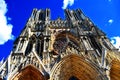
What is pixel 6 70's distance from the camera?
1577 cm

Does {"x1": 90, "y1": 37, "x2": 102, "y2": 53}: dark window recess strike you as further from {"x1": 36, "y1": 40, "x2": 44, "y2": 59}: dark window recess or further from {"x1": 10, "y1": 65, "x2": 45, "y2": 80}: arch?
{"x1": 10, "y1": 65, "x2": 45, "y2": 80}: arch

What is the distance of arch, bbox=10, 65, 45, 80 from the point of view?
1544 cm

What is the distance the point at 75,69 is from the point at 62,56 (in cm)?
145

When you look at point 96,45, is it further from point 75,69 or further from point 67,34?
point 75,69

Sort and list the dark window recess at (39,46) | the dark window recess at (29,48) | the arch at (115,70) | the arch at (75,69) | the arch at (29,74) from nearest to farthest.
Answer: the arch at (29,74), the arch at (75,69), the arch at (115,70), the dark window recess at (29,48), the dark window recess at (39,46)

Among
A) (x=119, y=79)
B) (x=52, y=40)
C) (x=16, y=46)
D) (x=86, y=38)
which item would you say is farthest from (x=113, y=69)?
(x=16, y=46)

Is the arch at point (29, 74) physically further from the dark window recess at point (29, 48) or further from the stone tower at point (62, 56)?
the dark window recess at point (29, 48)

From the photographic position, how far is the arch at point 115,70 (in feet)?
55.8

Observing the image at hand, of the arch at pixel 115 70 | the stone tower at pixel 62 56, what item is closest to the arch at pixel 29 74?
the stone tower at pixel 62 56

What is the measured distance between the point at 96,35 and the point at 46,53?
5.72 metres

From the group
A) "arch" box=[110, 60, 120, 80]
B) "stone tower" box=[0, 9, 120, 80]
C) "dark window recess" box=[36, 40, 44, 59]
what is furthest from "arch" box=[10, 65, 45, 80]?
"arch" box=[110, 60, 120, 80]

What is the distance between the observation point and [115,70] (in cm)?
1714

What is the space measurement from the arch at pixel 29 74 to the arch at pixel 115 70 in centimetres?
559

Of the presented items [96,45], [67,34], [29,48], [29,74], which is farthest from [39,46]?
[96,45]
